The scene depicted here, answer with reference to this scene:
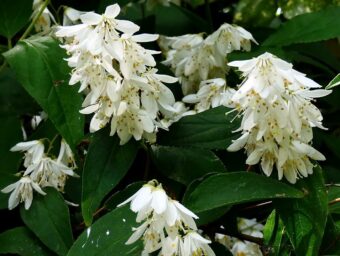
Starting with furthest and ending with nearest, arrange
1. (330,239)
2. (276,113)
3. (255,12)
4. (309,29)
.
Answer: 1. (255,12)
2. (309,29)
3. (330,239)
4. (276,113)

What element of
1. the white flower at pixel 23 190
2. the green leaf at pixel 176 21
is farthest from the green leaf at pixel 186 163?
the green leaf at pixel 176 21

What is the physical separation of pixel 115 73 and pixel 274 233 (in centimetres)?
49

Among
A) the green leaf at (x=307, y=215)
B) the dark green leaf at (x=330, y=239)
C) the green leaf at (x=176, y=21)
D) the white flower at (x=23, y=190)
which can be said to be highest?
the green leaf at (x=307, y=215)

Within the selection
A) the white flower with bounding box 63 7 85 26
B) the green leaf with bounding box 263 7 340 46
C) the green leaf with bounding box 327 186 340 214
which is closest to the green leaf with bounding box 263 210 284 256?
the green leaf with bounding box 327 186 340 214

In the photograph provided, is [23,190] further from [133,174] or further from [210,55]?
[210,55]

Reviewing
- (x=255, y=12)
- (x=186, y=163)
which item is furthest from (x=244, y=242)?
(x=255, y=12)

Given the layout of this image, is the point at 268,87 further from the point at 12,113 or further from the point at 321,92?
the point at 12,113

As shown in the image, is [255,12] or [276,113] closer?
[276,113]

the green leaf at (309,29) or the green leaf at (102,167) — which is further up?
the green leaf at (309,29)

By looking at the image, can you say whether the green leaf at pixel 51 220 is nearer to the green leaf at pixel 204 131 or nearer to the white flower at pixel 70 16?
the green leaf at pixel 204 131

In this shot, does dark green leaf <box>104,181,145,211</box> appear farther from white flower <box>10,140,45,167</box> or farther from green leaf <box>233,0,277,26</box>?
green leaf <box>233,0,277,26</box>

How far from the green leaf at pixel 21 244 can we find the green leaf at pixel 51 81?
0.99ft

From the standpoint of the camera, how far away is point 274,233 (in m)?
1.33

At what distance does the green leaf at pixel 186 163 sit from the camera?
1.33m
